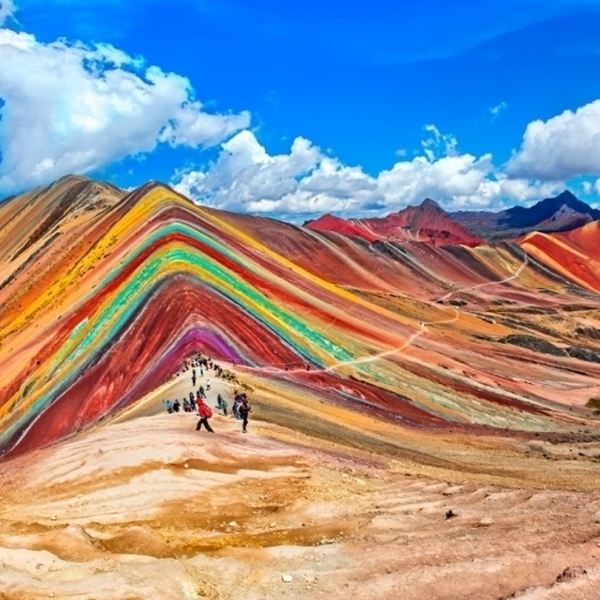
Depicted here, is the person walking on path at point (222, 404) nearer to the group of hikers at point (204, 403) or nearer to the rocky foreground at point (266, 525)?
the group of hikers at point (204, 403)

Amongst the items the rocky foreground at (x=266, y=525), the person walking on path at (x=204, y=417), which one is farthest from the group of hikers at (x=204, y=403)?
the rocky foreground at (x=266, y=525)

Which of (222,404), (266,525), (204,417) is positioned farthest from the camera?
(222,404)

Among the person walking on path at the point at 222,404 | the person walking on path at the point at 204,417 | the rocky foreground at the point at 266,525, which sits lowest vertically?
the rocky foreground at the point at 266,525

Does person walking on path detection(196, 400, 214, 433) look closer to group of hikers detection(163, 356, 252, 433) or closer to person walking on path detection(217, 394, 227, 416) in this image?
group of hikers detection(163, 356, 252, 433)

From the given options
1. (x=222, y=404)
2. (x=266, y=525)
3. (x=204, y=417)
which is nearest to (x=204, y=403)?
(x=222, y=404)

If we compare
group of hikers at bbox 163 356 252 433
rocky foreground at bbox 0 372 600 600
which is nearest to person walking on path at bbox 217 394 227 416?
group of hikers at bbox 163 356 252 433

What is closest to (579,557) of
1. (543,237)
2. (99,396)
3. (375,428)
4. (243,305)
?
(375,428)

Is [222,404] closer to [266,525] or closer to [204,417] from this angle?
[204,417]
